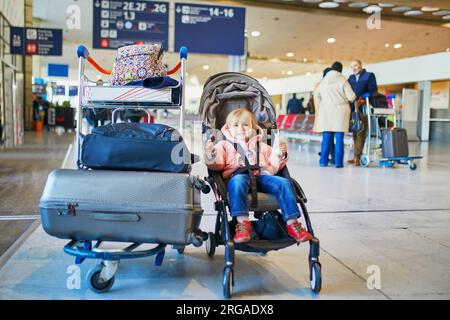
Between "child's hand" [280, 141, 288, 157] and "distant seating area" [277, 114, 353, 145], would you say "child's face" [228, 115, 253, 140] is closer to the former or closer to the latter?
"child's hand" [280, 141, 288, 157]

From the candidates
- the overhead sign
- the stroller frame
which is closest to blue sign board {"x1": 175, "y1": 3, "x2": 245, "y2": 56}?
the overhead sign

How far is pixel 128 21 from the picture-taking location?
1073 centimetres

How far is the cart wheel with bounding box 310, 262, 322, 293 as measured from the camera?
2.14m

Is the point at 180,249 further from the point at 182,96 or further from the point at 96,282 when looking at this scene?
the point at 182,96

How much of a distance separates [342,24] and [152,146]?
18.1m

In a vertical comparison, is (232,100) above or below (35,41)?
below

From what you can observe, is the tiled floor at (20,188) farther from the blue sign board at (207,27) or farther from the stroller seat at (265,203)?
the blue sign board at (207,27)

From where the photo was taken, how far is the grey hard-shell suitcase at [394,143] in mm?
7586

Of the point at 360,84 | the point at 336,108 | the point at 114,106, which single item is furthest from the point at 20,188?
the point at 360,84

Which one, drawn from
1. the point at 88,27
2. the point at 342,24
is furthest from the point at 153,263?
the point at 88,27

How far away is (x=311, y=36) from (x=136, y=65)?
2006cm

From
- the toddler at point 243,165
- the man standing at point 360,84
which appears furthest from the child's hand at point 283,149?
the man standing at point 360,84

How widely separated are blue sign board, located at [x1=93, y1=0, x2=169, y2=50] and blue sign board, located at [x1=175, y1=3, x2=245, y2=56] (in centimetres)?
35
